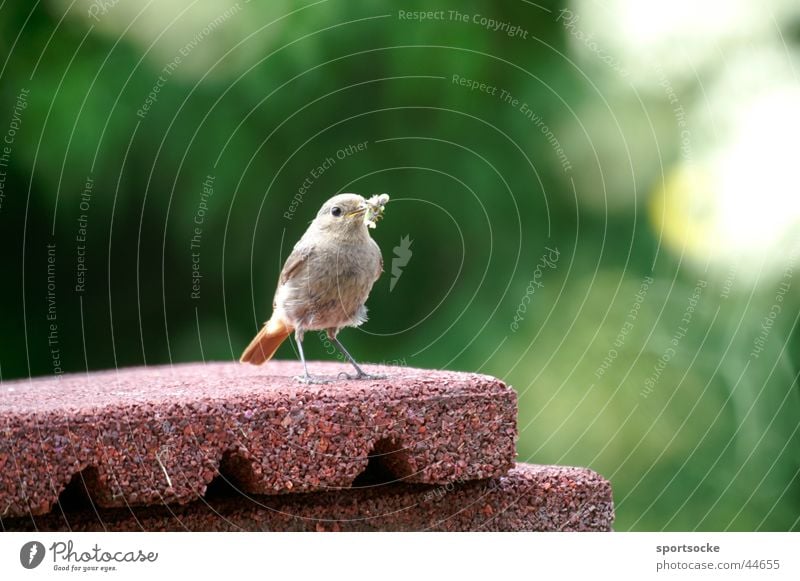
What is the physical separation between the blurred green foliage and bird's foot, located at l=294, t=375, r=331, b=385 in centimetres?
130

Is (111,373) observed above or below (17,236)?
below

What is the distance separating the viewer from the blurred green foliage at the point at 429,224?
4.25m

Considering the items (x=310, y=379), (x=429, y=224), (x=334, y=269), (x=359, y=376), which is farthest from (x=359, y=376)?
(x=429, y=224)

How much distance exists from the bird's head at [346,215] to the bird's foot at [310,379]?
42 centimetres

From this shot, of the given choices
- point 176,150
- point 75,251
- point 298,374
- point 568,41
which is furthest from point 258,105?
point 298,374

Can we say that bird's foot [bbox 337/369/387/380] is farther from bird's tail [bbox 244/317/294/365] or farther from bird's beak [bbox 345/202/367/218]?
bird's beak [bbox 345/202/367/218]

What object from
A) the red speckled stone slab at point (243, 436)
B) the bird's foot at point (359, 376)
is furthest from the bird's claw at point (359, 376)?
the red speckled stone slab at point (243, 436)

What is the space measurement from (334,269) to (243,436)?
760 mm

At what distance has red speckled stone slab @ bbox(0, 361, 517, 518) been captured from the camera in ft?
7.13

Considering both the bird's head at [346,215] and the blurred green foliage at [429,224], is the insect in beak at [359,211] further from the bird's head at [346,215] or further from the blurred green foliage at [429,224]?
the blurred green foliage at [429,224]

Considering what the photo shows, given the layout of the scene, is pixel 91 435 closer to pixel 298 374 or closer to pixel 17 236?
pixel 298 374

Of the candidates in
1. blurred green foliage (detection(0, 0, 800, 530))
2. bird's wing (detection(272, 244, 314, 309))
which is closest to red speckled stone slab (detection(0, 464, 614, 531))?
bird's wing (detection(272, 244, 314, 309))

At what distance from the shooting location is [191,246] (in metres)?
4.54

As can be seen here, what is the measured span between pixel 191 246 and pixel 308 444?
7.69ft
